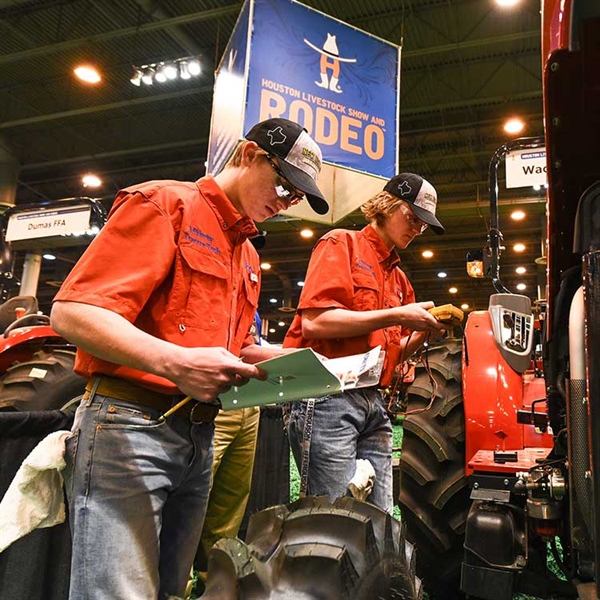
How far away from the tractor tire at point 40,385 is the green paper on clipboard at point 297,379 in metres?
2.53

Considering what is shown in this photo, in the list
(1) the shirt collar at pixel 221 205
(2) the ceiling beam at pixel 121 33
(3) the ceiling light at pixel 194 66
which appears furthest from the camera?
(3) the ceiling light at pixel 194 66

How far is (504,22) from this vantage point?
27.3 feet

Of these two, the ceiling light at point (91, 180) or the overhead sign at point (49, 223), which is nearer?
the overhead sign at point (49, 223)

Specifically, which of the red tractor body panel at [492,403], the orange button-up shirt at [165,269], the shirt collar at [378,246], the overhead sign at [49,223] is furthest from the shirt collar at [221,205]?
the overhead sign at [49,223]

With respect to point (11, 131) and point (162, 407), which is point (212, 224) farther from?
point (11, 131)

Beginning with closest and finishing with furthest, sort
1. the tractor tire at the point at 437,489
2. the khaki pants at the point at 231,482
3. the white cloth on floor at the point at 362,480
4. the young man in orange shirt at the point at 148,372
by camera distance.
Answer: the young man in orange shirt at the point at 148,372 → the white cloth on floor at the point at 362,480 → the tractor tire at the point at 437,489 → the khaki pants at the point at 231,482

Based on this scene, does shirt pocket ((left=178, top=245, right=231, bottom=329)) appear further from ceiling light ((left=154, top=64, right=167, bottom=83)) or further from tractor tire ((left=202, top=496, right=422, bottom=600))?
ceiling light ((left=154, top=64, right=167, bottom=83))

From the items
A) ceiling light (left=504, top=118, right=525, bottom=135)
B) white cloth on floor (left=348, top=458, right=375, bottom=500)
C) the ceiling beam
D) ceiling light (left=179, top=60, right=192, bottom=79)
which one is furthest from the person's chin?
ceiling light (left=504, top=118, right=525, bottom=135)

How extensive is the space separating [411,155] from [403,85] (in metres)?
2.34

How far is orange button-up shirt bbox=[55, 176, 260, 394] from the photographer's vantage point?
116 centimetres

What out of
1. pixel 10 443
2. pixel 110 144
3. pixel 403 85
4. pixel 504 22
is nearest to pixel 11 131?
pixel 110 144

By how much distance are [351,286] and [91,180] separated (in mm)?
12540

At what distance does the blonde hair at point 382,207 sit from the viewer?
7.52ft

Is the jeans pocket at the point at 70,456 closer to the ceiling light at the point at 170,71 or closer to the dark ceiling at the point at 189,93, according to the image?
the dark ceiling at the point at 189,93
